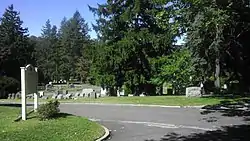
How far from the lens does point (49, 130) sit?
12633 mm

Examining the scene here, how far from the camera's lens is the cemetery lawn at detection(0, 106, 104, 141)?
11578mm

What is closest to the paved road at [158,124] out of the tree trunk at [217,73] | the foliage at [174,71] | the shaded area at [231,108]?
the shaded area at [231,108]

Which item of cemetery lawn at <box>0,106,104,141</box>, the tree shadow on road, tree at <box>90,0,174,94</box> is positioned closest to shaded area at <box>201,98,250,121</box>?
the tree shadow on road

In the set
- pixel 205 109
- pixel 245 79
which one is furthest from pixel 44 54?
pixel 205 109

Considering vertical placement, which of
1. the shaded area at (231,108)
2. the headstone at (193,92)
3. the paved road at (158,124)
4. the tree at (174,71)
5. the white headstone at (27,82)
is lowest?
the paved road at (158,124)

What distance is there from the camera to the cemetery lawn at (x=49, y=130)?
11.6 meters

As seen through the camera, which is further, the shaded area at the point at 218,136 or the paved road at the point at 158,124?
the paved road at the point at 158,124

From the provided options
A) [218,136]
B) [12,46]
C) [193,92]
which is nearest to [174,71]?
[193,92]

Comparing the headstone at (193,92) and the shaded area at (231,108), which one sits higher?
the headstone at (193,92)

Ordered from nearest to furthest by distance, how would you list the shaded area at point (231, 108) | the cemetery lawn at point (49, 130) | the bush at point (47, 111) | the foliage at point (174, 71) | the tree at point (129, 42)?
the cemetery lawn at point (49, 130)
the bush at point (47, 111)
the shaded area at point (231, 108)
the foliage at point (174, 71)
the tree at point (129, 42)

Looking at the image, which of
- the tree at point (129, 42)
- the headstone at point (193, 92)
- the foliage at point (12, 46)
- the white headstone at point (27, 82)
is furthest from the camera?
the foliage at point (12, 46)

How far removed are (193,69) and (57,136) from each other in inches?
801

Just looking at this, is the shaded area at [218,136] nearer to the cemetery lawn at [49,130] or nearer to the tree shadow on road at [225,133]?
the tree shadow on road at [225,133]

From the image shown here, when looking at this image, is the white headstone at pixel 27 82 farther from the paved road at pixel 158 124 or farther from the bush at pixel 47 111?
the paved road at pixel 158 124
